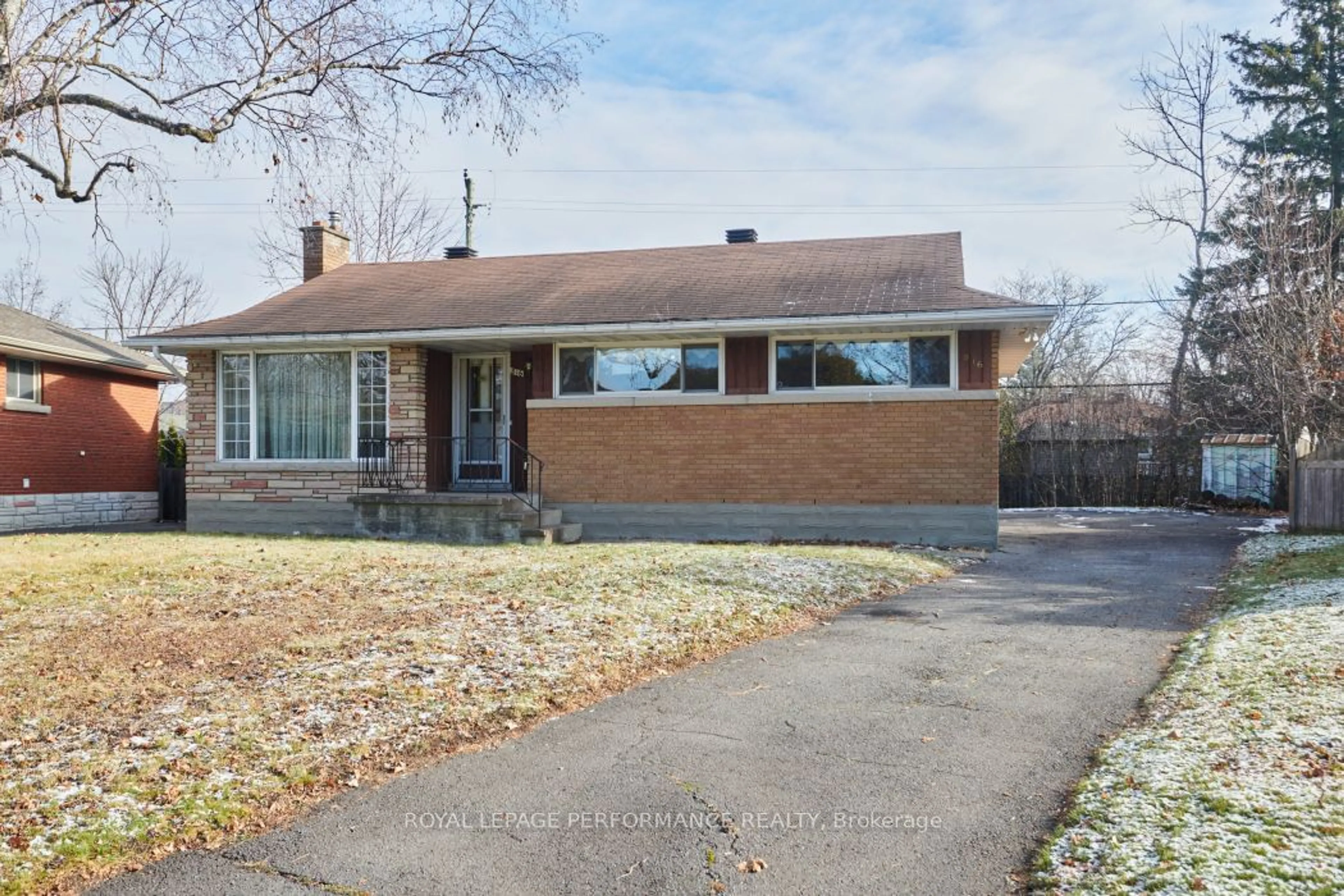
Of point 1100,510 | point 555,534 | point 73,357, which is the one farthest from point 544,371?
point 1100,510

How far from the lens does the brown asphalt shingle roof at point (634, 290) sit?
1469 centimetres

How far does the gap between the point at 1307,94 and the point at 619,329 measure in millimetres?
23525

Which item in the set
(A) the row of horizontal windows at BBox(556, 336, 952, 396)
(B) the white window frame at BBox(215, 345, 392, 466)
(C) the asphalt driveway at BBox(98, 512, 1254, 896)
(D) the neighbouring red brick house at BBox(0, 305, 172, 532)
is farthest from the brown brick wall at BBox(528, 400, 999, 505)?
(D) the neighbouring red brick house at BBox(0, 305, 172, 532)

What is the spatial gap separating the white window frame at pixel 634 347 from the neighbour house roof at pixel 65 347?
8.16m

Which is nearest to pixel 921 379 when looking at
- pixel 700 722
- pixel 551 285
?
pixel 551 285

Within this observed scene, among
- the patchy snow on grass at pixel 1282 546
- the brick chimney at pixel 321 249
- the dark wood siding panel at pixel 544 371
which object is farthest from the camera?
the brick chimney at pixel 321 249

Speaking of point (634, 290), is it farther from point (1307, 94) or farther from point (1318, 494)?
point (1307, 94)

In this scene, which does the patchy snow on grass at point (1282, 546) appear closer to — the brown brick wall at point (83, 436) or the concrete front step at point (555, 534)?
the concrete front step at point (555, 534)

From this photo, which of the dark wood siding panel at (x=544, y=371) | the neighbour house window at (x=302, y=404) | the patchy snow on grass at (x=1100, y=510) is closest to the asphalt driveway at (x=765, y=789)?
the dark wood siding panel at (x=544, y=371)

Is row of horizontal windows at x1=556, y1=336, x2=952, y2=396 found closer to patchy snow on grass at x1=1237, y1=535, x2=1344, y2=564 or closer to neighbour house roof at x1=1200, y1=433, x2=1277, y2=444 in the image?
patchy snow on grass at x1=1237, y1=535, x2=1344, y2=564

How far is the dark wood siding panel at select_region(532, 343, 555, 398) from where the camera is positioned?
1570cm

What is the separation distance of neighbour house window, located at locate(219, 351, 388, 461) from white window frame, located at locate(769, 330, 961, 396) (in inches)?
244

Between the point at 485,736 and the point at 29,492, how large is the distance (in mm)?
16630

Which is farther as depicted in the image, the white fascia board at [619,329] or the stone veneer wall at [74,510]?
the stone veneer wall at [74,510]
